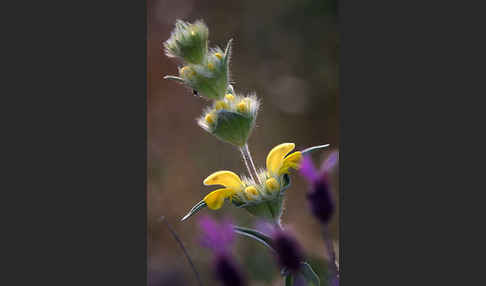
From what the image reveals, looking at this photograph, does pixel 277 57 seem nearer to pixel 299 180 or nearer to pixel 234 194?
pixel 299 180

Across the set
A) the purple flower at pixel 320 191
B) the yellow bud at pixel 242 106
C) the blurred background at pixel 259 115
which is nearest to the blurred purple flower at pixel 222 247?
the purple flower at pixel 320 191

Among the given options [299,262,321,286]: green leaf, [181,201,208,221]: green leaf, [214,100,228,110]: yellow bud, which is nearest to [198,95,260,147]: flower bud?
[214,100,228,110]: yellow bud

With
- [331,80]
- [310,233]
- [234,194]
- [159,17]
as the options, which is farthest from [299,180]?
[234,194]

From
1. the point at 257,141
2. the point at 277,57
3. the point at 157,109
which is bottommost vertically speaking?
the point at 257,141

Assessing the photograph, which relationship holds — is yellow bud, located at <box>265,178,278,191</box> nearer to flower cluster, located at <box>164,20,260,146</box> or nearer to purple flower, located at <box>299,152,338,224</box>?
flower cluster, located at <box>164,20,260,146</box>

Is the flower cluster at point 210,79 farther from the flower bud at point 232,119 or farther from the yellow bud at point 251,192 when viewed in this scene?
the yellow bud at point 251,192
